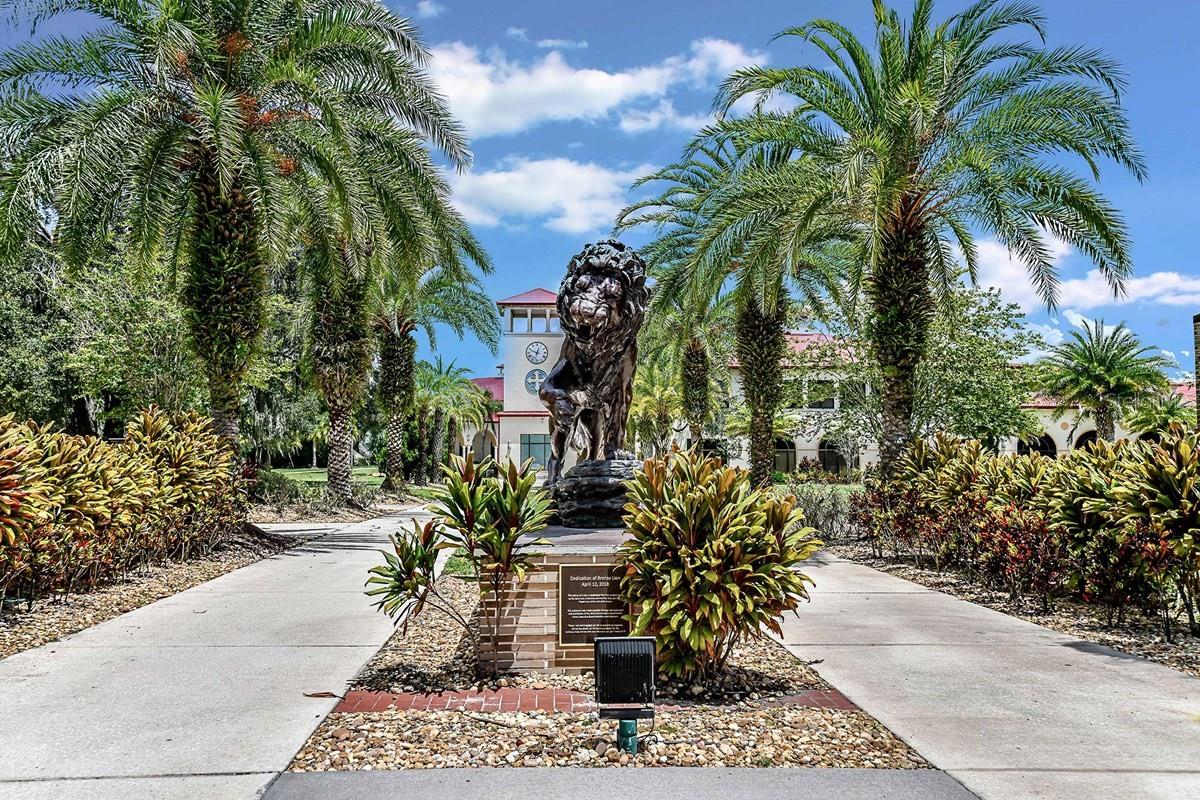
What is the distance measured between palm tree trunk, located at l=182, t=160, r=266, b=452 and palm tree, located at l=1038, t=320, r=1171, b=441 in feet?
115

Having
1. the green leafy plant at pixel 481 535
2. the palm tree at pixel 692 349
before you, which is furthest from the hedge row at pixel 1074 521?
the palm tree at pixel 692 349

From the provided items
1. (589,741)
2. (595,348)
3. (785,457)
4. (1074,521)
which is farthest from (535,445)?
(589,741)

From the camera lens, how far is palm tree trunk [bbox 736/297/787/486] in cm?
1925

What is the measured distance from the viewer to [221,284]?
1341 cm

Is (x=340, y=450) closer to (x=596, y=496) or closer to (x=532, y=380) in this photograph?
(x=596, y=496)

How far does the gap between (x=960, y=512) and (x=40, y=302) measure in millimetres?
26251

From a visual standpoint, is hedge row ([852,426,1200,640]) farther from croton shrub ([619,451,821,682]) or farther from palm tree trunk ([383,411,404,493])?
palm tree trunk ([383,411,404,493])

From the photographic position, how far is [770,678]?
597 cm

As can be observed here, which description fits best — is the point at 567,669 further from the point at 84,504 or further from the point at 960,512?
the point at 960,512

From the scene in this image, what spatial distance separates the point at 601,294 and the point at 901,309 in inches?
342

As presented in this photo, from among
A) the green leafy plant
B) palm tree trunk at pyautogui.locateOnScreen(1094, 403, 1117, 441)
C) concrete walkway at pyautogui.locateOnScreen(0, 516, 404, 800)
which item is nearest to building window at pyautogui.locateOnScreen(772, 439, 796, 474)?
palm tree trunk at pyautogui.locateOnScreen(1094, 403, 1117, 441)

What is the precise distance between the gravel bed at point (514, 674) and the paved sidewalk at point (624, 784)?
1301mm

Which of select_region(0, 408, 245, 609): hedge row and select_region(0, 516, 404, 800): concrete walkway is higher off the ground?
Result: select_region(0, 408, 245, 609): hedge row

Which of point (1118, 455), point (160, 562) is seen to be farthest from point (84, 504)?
point (1118, 455)
